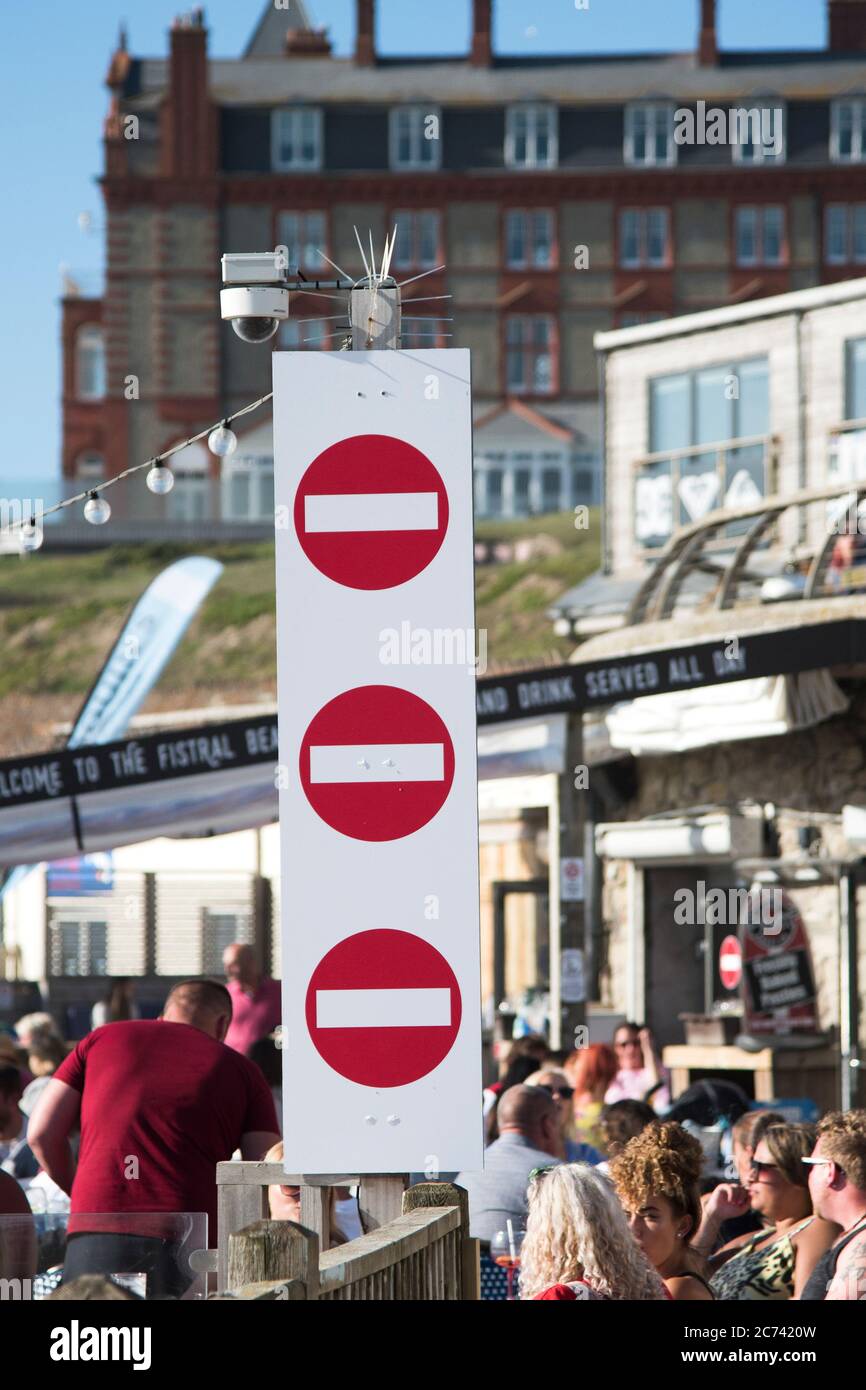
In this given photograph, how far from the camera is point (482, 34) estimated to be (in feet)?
216

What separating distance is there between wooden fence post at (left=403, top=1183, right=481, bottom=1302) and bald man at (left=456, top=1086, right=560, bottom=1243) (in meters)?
2.30

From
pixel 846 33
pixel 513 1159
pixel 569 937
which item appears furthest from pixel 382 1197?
pixel 846 33

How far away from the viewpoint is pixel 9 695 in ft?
201

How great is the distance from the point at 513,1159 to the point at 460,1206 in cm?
280

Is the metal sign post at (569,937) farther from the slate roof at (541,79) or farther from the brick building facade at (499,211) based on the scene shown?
the slate roof at (541,79)

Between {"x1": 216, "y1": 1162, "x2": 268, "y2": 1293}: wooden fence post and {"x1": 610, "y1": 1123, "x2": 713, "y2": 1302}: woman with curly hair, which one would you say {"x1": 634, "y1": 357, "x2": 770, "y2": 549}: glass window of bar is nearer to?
{"x1": 610, "y1": 1123, "x2": 713, "y2": 1302}: woman with curly hair

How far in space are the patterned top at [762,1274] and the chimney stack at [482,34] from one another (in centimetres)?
6302

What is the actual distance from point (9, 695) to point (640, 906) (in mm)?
45204

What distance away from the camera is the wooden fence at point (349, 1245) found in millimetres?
3291

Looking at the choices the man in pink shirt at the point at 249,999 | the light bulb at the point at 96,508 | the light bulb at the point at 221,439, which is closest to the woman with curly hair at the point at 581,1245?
the light bulb at the point at 221,439

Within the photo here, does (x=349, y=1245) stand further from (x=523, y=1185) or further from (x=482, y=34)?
(x=482, y=34)

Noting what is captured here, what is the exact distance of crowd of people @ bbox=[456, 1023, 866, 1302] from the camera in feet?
15.3

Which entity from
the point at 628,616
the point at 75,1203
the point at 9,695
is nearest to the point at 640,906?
the point at 628,616

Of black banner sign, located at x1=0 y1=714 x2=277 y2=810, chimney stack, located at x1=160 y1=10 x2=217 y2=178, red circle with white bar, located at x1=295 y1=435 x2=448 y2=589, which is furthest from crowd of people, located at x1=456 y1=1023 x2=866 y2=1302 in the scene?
chimney stack, located at x1=160 y1=10 x2=217 y2=178
